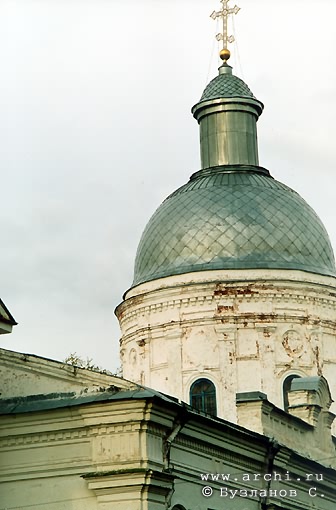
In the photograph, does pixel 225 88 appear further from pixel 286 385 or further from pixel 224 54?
pixel 286 385

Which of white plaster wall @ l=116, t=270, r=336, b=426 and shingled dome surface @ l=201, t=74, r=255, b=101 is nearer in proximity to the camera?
white plaster wall @ l=116, t=270, r=336, b=426

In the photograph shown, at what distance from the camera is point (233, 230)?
28.2m

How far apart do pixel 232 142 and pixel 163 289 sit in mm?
4518

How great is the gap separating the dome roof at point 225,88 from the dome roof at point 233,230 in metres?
1.94

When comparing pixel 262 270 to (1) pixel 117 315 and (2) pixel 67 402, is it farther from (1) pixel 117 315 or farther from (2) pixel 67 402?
(2) pixel 67 402

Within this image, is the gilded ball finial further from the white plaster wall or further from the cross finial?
the white plaster wall

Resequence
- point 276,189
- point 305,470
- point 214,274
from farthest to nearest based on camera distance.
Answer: point 276,189 → point 214,274 → point 305,470

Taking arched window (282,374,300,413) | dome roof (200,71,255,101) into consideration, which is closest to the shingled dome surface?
dome roof (200,71,255,101)

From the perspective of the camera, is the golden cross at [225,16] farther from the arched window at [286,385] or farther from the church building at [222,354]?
the arched window at [286,385]

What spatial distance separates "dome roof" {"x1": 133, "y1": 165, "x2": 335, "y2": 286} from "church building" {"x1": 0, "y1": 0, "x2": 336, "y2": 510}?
0.04 m

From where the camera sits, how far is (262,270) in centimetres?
2756

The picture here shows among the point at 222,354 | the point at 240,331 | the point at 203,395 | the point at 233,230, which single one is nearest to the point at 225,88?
the point at 233,230

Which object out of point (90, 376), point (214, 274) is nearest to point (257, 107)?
point (214, 274)

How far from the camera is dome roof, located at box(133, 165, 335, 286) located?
91.8 feet
